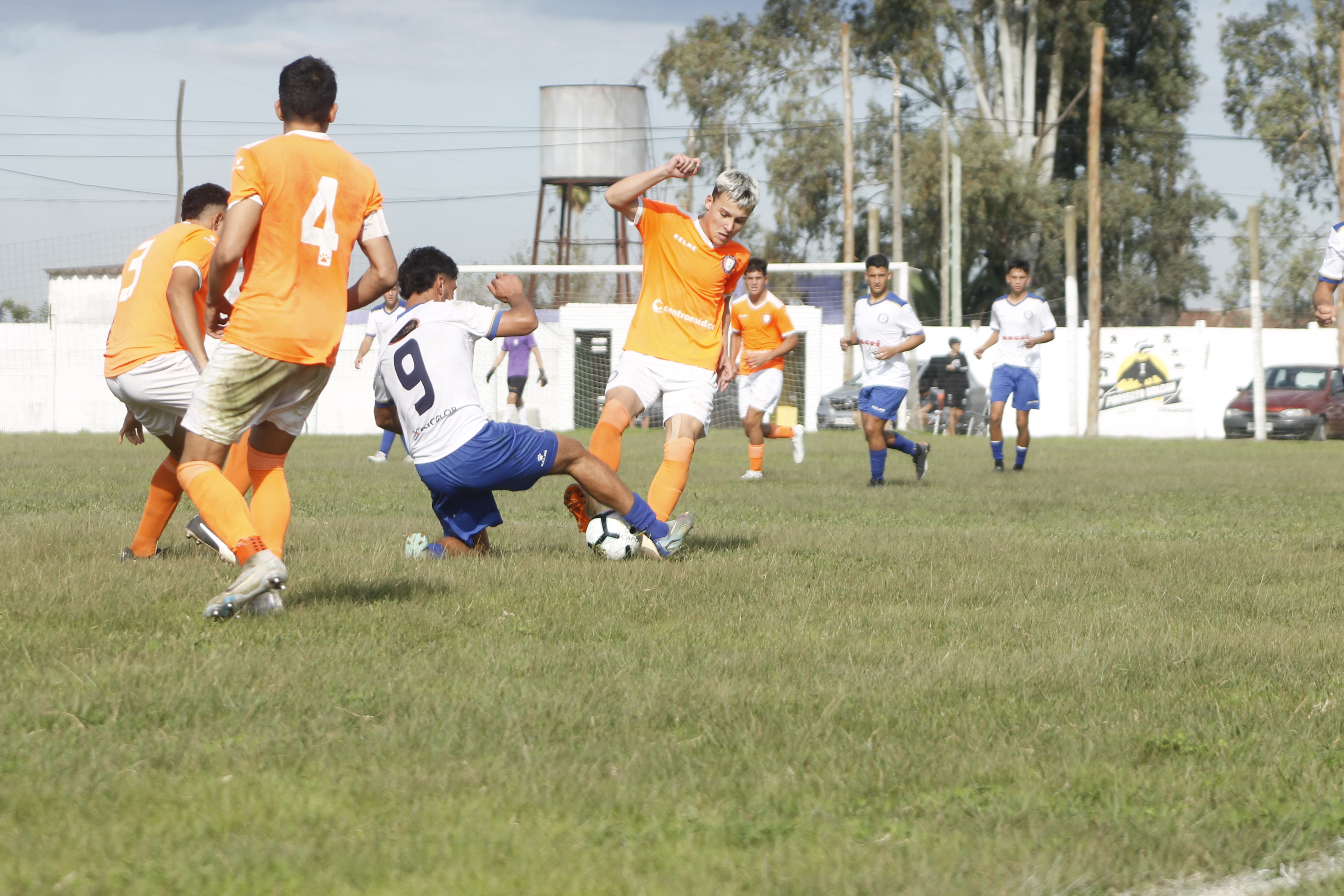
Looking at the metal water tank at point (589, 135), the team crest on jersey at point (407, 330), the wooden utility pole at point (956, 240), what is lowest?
the team crest on jersey at point (407, 330)

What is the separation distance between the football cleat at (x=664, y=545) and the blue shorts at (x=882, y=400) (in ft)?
23.0

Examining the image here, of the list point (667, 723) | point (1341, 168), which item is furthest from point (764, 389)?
point (1341, 168)

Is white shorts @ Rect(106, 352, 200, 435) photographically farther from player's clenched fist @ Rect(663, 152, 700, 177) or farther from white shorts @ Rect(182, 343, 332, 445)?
player's clenched fist @ Rect(663, 152, 700, 177)

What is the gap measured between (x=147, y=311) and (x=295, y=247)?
200cm

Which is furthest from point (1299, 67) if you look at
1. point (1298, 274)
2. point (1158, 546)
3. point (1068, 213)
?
point (1158, 546)

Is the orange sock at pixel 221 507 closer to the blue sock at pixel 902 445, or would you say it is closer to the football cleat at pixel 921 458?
the blue sock at pixel 902 445

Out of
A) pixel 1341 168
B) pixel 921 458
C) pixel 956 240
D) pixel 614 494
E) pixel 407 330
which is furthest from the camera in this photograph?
pixel 956 240

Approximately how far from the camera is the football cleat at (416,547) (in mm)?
6883

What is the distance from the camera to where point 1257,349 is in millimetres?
30016

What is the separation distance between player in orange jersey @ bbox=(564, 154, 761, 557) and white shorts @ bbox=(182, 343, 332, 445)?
2519mm

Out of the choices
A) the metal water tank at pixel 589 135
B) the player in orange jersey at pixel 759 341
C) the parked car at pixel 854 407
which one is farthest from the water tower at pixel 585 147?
the player in orange jersey at pixel 759 341

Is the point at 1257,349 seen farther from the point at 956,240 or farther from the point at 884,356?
the point at 884,356

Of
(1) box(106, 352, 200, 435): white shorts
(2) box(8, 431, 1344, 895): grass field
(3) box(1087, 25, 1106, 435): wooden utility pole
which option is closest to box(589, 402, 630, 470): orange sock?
(2) box(8, 431, 1344, 895): grass field

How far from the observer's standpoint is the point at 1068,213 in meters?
39.2
